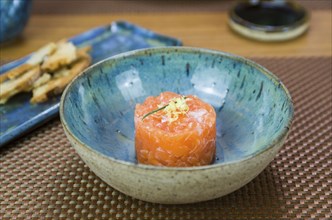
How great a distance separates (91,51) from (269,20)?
2.21 feet

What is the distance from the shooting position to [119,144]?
1.11m

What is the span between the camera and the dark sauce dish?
5.59ft

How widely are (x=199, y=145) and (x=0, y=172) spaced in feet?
1.55

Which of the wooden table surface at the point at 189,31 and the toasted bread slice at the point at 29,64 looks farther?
the wooden table surface at the point at 189,31

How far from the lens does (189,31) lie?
1830 millimetres

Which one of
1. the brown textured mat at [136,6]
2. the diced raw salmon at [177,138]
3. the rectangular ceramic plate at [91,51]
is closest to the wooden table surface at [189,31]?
the brown textured mat at [136,6]

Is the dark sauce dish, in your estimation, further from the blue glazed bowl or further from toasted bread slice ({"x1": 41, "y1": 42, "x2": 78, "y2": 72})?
the blue glazed bowl

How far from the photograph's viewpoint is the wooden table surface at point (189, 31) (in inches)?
66.1

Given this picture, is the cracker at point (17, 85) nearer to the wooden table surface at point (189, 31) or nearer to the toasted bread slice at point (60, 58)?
the toasted bread slice at point (60, 58)

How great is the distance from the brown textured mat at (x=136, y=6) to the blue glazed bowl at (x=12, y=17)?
313 mm

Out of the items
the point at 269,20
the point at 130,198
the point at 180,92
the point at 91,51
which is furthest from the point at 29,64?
the point at 269,20

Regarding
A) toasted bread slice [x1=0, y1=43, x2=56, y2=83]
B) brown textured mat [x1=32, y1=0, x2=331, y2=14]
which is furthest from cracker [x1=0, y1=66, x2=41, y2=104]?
brown textured mat [x1=32, y1=0, x2=331, y2=14]

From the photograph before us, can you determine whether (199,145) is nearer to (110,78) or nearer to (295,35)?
(110,78)

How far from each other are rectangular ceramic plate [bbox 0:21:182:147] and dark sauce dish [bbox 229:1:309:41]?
11.0 inches
